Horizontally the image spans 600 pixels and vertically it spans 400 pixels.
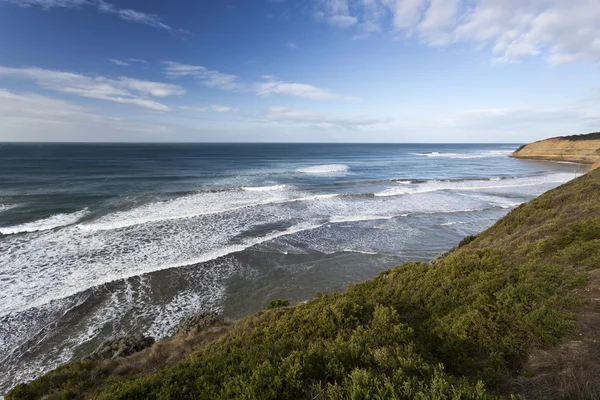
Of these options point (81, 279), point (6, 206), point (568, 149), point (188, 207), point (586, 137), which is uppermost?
point (586, 137)

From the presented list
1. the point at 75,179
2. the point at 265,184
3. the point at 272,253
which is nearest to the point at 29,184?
the point at 75,179

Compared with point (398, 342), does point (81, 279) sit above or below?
below

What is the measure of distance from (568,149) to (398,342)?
10256cm

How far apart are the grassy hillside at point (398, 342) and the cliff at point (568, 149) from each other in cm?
8012

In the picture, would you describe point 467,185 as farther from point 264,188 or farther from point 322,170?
point 264,188

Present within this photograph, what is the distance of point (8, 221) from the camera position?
2238 centimetres

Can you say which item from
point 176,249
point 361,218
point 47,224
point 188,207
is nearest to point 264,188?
point 188,207

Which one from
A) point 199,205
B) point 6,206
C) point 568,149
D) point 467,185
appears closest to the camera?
point 6,206

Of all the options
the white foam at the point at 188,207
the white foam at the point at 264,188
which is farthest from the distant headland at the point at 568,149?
the white foam at the point at 188,207

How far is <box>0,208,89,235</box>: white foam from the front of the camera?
20547 mm

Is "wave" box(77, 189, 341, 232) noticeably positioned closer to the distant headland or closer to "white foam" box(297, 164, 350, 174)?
"white foam" box(297, 164, 350, 174)

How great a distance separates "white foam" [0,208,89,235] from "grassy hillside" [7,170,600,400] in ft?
62.6

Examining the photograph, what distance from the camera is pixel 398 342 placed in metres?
5.95

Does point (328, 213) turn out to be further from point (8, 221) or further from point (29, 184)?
point (29, 184)
